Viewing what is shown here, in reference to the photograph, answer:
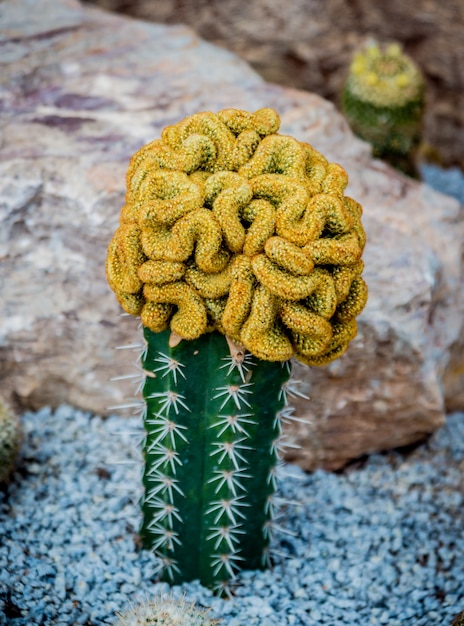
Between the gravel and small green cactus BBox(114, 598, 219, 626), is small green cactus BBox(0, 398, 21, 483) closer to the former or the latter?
small green cactus BBox(114, 598, 219, 626)

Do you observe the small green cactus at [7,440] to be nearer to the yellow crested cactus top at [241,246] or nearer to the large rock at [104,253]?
the large rock at [104,253]

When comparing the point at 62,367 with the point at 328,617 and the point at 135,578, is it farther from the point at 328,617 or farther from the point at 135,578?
the point at 328,617

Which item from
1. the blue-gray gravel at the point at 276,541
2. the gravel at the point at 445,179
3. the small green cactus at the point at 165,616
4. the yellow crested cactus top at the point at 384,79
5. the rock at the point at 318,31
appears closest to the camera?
the small green cactus at the point at 165,616

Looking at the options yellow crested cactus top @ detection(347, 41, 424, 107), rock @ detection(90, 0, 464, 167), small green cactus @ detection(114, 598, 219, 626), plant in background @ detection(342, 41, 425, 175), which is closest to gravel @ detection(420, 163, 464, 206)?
rock @ detection(90, 0, 464, 167)

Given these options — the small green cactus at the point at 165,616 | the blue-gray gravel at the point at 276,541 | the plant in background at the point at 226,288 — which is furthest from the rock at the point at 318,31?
the small green cactus at the point at 165,616

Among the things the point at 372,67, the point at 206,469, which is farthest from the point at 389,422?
the point at 372,67
